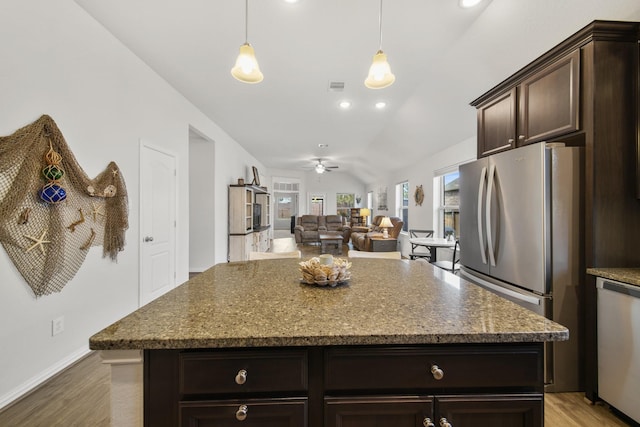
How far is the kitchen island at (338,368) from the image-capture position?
0.84 m

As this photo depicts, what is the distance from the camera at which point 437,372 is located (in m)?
0.87

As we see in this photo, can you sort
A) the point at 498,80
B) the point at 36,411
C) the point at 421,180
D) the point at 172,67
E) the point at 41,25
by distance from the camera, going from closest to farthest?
the point at 36,411
the point at 41,25
the point at 498,80
the point at 172,67
the point at 421,180

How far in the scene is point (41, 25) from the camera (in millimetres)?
1931

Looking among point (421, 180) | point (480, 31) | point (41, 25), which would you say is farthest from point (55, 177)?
point (421, 180)

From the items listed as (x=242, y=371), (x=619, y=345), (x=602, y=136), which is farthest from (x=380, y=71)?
(x=619, y=345)

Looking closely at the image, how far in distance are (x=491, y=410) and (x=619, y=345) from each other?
137 centimetres

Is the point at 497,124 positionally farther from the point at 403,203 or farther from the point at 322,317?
the point at 403,203

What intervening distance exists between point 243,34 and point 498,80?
255cm

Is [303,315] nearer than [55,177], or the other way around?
[303,315]

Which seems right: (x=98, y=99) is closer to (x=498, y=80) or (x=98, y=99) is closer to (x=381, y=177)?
(x=498, y=80)

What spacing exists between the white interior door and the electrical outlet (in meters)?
0.93

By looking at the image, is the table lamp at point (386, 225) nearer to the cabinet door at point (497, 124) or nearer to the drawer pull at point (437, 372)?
the cabinet door at point (497, 124)

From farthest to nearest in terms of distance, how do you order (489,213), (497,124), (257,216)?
(257,216)
(497,124)
(489,213)

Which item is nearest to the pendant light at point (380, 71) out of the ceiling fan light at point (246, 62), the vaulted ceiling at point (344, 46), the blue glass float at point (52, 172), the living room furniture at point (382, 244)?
the ceiling fan light at point (246, 62)
